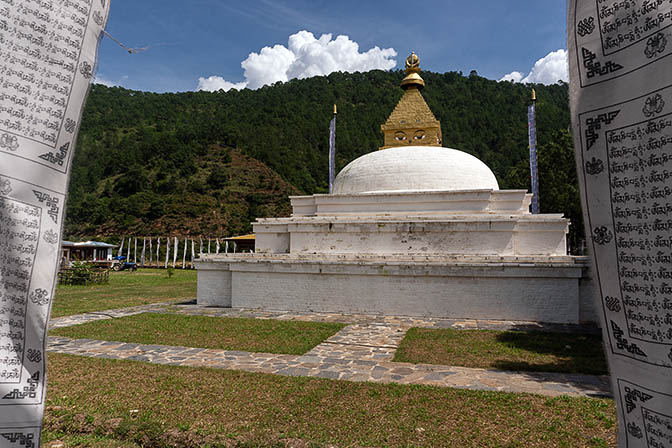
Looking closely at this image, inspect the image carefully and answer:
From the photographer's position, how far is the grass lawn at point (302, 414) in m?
3.74

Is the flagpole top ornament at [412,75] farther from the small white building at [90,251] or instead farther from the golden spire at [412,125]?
the small white building at [90,251]

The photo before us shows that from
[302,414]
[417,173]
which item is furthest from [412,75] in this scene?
[302,414]

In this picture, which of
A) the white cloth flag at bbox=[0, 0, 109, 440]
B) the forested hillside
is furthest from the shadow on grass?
the forested hillside

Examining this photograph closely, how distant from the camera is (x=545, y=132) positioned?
136 ft

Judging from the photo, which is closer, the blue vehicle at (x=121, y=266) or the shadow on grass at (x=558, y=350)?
the shadow on grass at (x=558, y=350)

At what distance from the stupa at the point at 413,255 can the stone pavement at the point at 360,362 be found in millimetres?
1053

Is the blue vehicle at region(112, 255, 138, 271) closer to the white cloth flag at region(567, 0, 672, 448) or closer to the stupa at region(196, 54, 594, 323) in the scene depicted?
the stupa at region(196, 54, 594, 323)

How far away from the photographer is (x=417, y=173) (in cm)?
1341

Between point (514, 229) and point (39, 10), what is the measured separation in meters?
11.2

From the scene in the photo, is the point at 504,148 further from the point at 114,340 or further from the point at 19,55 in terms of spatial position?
the point at 19,55

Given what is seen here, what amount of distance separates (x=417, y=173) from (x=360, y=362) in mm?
8439

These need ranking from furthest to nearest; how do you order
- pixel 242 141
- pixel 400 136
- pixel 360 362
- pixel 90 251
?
1. pixel 242 141
2. pixel 90 251
3. pixel 400 136
4. pixel 360 362

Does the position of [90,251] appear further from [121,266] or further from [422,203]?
[422,203]

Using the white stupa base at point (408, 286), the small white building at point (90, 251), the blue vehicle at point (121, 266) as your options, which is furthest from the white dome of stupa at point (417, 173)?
the small white building at point (90, 251)
